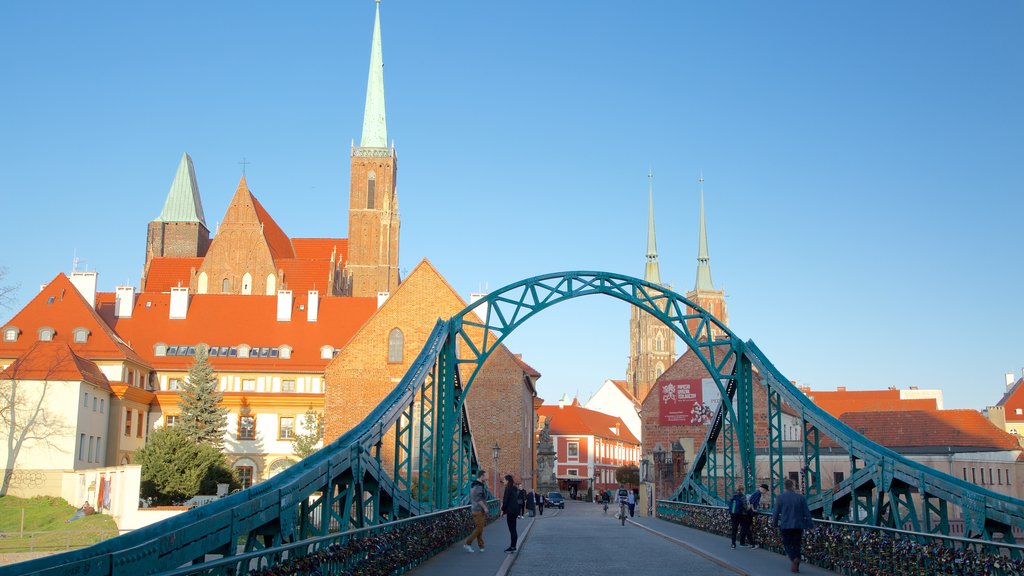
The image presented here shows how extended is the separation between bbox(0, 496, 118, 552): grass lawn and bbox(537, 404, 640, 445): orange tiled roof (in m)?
54.2

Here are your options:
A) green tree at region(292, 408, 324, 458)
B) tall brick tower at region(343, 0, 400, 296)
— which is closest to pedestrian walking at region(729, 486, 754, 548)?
green tree at region(292, 408, 324, 458)

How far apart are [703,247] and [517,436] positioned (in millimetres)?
108489

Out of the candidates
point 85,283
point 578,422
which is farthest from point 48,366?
point 578,422

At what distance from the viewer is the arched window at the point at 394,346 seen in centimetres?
5056

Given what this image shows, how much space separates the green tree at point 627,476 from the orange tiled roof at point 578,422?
3.66 metres

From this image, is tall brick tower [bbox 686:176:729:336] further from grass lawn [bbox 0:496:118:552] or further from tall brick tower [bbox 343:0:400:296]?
grass lawn [bbox 0:496:118:552]

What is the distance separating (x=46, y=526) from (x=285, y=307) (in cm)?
2782

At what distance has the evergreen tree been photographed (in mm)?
55469

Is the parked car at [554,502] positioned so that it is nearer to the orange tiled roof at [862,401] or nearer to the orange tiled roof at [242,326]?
the orange tiled roof at [242,326]

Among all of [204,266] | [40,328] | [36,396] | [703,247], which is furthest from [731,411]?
[703,247]

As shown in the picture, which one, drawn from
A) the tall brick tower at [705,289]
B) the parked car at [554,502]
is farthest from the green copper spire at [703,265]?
the parked car at [554,502]

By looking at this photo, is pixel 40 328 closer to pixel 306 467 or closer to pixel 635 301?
pixel 635 301

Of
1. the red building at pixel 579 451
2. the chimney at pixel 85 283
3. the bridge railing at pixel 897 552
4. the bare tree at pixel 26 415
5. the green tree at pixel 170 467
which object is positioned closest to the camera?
the bridge railing at pixel 897 552

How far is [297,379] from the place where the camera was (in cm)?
6181
